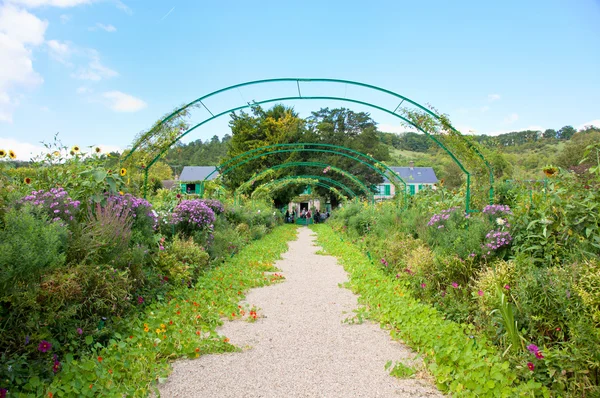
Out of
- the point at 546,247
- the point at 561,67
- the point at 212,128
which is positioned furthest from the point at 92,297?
the point at 561,67

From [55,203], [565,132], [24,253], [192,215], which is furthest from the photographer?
[565,132]

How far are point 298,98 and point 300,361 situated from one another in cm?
510

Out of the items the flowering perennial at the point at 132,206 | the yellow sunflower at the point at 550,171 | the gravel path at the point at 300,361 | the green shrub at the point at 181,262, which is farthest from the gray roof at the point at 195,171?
the yellow sunflower at the point at 550,171

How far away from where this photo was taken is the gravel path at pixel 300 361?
3.02 m

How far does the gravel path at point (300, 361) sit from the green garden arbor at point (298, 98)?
11.0 feet

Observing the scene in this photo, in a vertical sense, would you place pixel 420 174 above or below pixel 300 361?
above

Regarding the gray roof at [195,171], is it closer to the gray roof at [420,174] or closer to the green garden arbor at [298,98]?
the gray roof at [420,174]

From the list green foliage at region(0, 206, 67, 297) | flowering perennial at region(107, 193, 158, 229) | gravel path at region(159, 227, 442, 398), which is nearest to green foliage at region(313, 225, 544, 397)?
gravel path at region(159, 227, 442, 398)

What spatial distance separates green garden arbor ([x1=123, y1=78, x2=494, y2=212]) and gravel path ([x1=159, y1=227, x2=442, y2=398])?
335 centimetres

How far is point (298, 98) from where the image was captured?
7605mm

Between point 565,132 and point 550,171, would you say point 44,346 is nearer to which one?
point 550,171

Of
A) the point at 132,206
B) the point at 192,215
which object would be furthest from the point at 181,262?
the point at 192,215

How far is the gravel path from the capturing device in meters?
3.02

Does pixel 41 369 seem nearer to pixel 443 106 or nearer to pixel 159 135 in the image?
pixel 159 135
